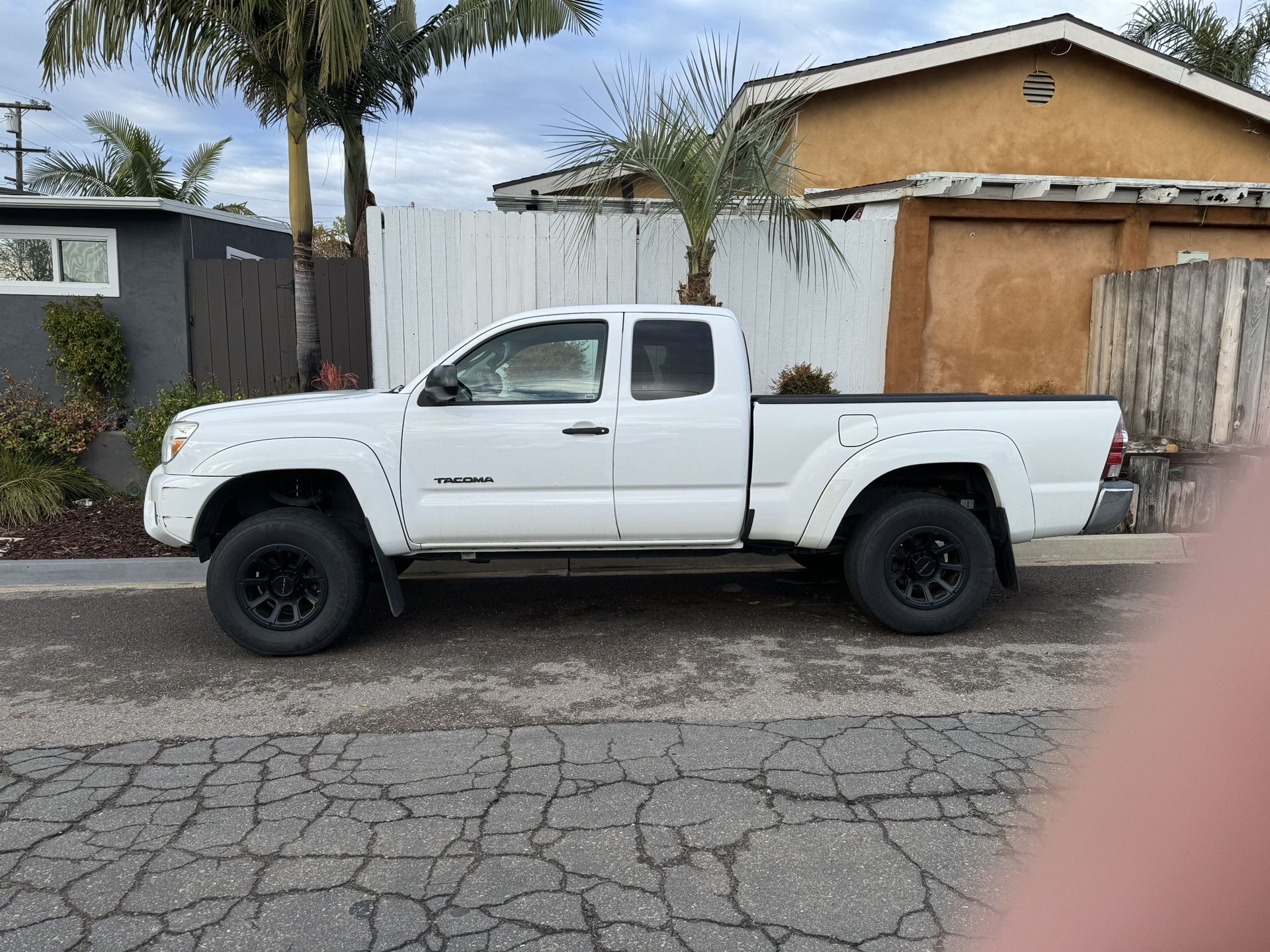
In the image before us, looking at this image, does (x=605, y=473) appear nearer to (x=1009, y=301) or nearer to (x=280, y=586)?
(x=280, y=586)

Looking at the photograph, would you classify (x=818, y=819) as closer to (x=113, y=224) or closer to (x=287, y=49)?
(x=287, y=49)

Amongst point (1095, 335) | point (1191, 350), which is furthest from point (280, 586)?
point (1095, 335)

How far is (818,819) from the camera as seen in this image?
3457 mm

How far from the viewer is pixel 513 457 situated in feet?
17.6

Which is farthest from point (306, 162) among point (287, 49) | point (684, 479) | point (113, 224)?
point (684, 479)

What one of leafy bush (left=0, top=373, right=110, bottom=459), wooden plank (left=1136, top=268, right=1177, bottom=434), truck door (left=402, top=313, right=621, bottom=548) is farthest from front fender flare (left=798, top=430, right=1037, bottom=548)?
leafy bush (left=0, top=373, right=110, bottom=459)

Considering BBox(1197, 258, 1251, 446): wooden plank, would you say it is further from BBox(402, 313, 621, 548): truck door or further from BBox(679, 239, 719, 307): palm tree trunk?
BBox(402, 313, 621, 548): truck door

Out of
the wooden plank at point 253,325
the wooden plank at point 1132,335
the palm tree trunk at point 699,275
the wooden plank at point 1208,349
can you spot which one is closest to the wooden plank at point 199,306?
the wooden plank at point 253,325

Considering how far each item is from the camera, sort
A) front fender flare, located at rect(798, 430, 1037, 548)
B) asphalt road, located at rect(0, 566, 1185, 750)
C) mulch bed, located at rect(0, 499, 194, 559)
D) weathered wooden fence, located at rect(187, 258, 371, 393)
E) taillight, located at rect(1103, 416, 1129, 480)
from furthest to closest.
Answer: weathered wooden fence, located at rect(187, 258, 371, 393)
mulch bed, located at rect(0, 499, 194, 559)
taillight, located at rect(1103, 416, 1129, 480)
front fender flare, located at rect(798, 430, 1037, 548)
asphalt road, located at rect(0, 566, 1185, 750)

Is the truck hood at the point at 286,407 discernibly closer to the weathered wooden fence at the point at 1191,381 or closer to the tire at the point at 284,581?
the tire at the point at 284,581

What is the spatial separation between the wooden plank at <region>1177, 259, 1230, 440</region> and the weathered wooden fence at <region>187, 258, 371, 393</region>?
8280mm

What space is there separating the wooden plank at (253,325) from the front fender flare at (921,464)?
734cm

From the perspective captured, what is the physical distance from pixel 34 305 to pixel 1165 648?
12.1 meters

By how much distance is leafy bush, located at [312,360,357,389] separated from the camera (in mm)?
9328
